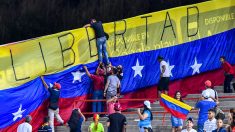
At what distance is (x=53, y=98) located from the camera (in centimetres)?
2284

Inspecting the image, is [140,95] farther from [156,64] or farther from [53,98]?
[53,98]

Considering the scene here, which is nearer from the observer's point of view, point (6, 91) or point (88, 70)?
point (6, 91)

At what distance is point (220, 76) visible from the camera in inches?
1134

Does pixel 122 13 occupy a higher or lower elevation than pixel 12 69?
higher

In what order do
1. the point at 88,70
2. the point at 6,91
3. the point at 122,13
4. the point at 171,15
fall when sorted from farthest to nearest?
the point at 122,13, the point at 171,15, the point at 88,70, the point at 6,91

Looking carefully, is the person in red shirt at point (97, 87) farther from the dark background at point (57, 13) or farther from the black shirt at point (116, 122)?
the black shirt at point (116, 122)

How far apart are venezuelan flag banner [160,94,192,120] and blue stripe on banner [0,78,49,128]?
4.56 m

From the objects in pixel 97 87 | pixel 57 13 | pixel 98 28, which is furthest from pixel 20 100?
pixel 57 13

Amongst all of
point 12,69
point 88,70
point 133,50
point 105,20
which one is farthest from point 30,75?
point 105,20

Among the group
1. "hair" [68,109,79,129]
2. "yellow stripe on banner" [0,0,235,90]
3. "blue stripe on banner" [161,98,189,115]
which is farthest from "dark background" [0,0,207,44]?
"blue stripe on banner" [161,98,189,115]

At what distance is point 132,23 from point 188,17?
2.68 meters

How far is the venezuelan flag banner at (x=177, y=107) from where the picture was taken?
20.4 metres

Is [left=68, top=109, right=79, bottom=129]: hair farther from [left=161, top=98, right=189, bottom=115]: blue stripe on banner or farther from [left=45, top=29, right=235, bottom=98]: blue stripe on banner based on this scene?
[left=45, top=29, right=235, bottom=98]: blue stripe on banner

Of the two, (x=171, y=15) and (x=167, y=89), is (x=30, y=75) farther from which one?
(x=171, y=15)
